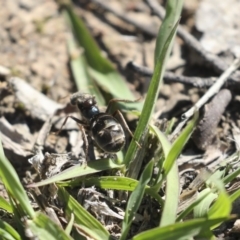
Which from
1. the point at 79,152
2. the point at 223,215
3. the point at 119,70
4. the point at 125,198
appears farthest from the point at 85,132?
the point at 223,215

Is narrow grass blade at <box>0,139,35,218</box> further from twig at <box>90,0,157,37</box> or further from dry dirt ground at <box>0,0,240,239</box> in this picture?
twig at <box>90,0,157,37</box>

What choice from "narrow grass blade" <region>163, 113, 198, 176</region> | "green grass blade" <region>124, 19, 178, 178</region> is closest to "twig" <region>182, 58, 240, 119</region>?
"green grass blade" <region>124, 19, 178, 178</region>

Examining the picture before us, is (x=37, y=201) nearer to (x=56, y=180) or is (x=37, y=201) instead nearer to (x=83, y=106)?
(x=56, y=180)

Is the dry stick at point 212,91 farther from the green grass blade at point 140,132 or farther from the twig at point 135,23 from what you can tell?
the twig at point 135,23

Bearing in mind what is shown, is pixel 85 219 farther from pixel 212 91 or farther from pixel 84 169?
pixel 212 91

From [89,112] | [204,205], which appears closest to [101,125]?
[89,112]

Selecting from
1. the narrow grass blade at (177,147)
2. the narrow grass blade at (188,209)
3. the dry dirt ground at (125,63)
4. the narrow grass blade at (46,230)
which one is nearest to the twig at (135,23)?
the dry dirt ground at (125,63)
